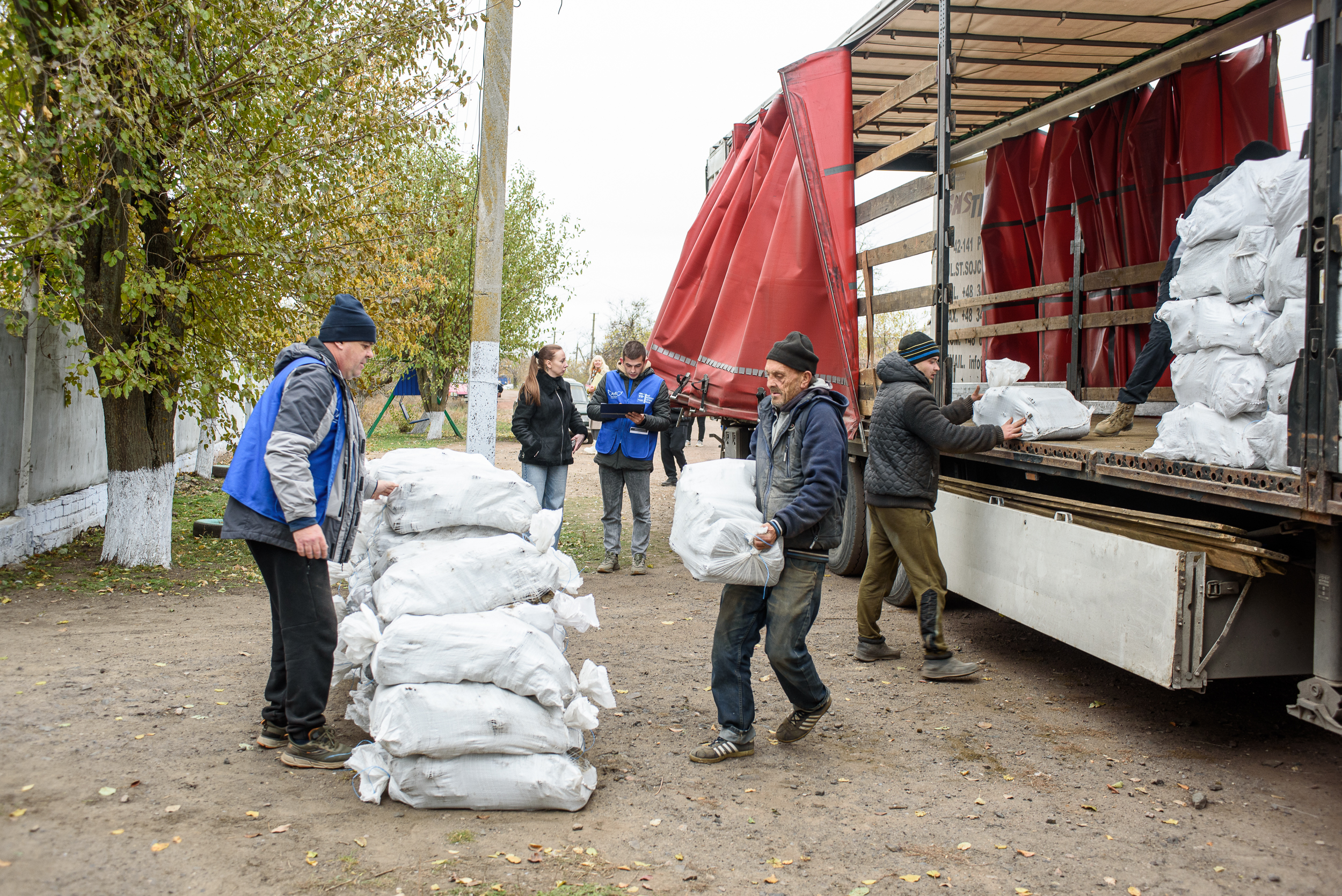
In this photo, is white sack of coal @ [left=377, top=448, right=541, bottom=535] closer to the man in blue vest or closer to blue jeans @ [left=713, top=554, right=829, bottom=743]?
blue jeans @ [left=713, top=554, right=829, bottom=743]

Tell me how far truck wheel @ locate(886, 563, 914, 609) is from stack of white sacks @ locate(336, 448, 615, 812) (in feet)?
10.4

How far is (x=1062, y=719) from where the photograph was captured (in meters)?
4.52

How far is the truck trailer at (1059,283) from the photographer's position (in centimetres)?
350

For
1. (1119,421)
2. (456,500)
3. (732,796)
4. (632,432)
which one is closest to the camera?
(732,796)

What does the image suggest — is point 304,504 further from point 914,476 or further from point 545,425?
point 545,425

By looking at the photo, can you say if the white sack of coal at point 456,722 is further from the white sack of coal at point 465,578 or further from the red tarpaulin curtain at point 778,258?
the red tarpaulin curtain at point 778,258

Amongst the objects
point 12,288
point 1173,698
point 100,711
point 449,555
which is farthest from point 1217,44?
point 12,288

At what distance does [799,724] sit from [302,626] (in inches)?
84.2

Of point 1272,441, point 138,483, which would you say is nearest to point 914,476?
point 1272,441

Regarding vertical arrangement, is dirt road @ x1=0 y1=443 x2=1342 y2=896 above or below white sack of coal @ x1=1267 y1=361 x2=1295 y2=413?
below

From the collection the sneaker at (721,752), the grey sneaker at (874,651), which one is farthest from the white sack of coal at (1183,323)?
the sneaker at (721,752)

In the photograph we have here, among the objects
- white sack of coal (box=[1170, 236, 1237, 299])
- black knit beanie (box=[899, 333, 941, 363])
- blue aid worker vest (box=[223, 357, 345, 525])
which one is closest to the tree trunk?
blue aid worker vest (box=[223, 357, 345, 525])

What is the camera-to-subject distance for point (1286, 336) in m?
3.46

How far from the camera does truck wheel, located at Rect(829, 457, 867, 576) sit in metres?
7.18
